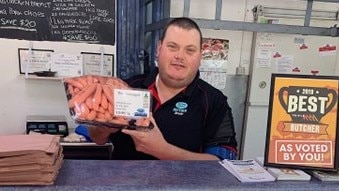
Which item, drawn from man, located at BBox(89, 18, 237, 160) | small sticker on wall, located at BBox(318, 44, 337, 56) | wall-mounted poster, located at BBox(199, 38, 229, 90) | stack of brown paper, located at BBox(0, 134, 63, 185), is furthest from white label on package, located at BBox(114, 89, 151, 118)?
small sticker on wall, located at BBox(318, 44, 337, 56)

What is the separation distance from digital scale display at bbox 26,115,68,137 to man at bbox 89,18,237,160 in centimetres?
105

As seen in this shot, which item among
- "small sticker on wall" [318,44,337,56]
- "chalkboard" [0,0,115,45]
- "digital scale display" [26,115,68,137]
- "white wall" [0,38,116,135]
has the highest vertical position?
"chalkboard" [0,0,115,45]

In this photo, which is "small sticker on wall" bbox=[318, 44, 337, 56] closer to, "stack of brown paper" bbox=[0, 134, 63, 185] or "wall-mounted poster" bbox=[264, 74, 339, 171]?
"wall-mounted poster" bbox=[264, 74, 339, 171]

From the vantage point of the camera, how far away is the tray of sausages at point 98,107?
93 centimetres

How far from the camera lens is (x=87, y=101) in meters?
0.96

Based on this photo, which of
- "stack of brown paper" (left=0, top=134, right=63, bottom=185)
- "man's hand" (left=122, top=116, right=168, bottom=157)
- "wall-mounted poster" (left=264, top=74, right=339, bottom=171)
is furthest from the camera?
"man's hand" (left=122, top=116, right=168, bottom=157)

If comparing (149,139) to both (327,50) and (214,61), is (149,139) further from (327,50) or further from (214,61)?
(327,50)

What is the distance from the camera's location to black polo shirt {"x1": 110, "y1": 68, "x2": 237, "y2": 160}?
1553mm

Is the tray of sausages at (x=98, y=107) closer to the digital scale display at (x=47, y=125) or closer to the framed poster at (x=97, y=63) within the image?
the digital scale display at (x=47, y=125)

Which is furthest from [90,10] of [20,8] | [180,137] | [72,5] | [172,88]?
[180,137]

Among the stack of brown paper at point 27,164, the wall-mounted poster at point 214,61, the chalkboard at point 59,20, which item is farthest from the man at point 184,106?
the wall-mounted poster at point 214,61

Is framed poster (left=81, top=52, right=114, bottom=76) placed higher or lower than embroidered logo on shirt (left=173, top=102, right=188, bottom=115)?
higher

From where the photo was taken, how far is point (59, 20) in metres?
2.60

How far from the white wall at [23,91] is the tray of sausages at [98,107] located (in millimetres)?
1766
